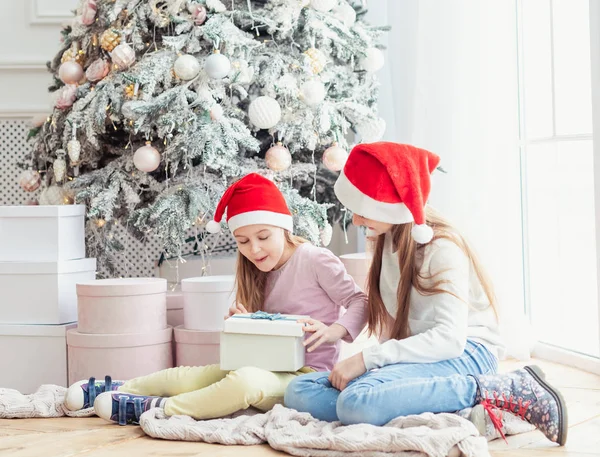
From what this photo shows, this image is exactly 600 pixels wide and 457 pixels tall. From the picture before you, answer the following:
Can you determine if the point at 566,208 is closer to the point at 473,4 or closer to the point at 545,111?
the point at 545,111

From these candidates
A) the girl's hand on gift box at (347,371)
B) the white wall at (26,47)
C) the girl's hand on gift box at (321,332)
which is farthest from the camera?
the white wall at (26,47)

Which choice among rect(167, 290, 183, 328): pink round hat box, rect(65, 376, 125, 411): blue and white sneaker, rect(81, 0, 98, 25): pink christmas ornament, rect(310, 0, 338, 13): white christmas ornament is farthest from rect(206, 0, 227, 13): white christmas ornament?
rect(65, 376, 125, 411): blue and white sneaker

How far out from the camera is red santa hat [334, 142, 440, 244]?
5.21 feet

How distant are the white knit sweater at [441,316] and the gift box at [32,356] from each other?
0.94 metres

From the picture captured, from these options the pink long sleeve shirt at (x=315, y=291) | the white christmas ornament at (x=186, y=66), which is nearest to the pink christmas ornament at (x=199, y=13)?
the white christmas ornament at (x=186, y=66)

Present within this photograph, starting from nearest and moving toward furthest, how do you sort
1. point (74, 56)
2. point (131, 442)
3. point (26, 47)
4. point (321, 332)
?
point (131, 442) < point (321, 332) < point (74, 56) < point (26, 47)

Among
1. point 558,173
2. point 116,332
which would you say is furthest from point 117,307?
point 558,173

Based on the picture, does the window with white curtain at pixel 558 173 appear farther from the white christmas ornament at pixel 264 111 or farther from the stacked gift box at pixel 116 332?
the stacked gift box at pixel 116 332

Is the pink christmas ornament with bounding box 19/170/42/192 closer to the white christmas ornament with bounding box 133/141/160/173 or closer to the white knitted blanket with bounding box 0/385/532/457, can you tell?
the white christmas ornament with bounding box 133/141/160/173

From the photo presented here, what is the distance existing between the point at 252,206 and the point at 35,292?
2.37 feet

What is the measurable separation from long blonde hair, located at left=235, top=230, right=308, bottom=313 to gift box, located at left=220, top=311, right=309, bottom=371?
161mm

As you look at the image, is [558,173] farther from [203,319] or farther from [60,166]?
[60,166]

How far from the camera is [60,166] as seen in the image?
2355 millimetres

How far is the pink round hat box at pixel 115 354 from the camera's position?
209 centimetres
